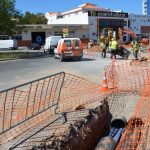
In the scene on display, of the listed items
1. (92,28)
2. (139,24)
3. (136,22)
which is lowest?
(92,28)

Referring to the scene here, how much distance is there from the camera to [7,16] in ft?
142

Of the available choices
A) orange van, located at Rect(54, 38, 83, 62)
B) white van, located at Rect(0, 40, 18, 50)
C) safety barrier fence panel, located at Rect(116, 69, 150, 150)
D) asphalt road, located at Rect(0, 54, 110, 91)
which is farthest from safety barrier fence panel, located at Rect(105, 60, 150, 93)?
white van, located at Rect(0, 40, 18, 50)

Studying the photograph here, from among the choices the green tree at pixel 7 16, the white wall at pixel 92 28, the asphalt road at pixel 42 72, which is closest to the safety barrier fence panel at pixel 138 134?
the asphalt road at pixel 42 72

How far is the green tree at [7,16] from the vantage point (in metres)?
42.8

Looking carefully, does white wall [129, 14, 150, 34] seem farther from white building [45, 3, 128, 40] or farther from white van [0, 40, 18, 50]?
white van [0, 40, 18, 50]

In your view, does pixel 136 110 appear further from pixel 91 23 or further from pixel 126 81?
pixel 91 23

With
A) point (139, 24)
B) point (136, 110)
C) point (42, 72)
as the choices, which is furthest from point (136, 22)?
point (136, 110)

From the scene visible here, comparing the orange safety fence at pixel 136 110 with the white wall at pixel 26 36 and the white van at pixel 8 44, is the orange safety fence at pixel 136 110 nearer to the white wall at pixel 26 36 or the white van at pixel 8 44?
the white van at pixel 8 44

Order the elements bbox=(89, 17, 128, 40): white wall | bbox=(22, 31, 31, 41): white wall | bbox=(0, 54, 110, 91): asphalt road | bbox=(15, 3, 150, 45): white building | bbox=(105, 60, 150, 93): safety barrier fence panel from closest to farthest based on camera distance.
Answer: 1. bbox=(105, 60, 150, 93): safety barrier fence panel
2. bbox=(0, 54, 110, 91): asphalt road
3. bbox=(15, 3, 150, 45): white building
4. bbox=(22, 31, 31, 41): white wall
5. bbox=(89, 17, 128, 40): white wall

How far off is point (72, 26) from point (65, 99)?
232ft

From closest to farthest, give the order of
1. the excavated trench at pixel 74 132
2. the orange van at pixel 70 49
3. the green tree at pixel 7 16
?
the excavated trench at pixel 74 132 < the orange van at pixel 70 49 < the green tree at pixel 7 16

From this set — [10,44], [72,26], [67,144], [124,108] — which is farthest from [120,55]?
[72,26]

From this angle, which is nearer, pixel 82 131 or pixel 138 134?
pixel 82 131

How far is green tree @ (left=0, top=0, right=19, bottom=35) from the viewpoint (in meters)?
42.8
